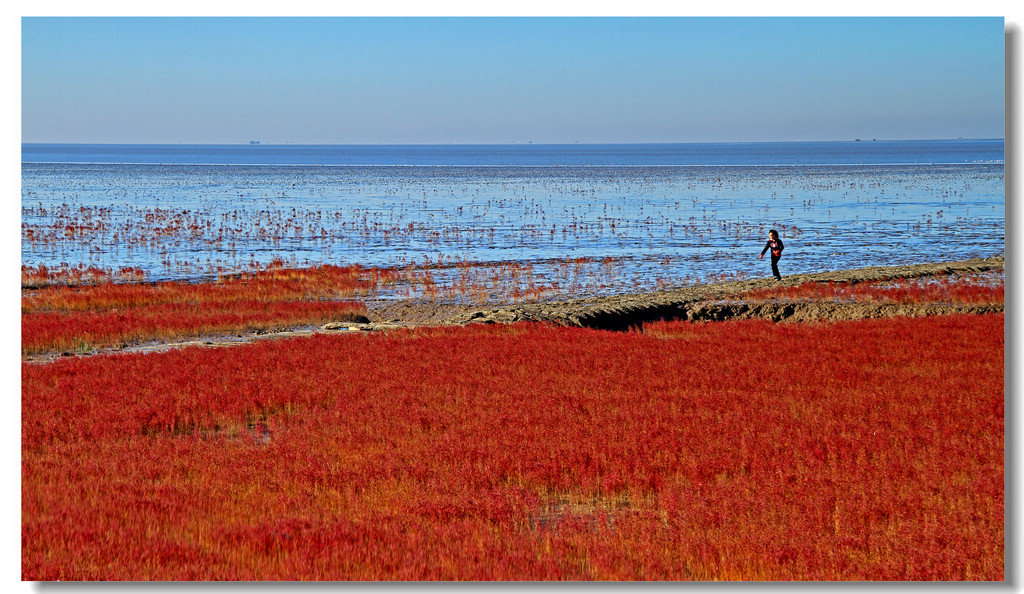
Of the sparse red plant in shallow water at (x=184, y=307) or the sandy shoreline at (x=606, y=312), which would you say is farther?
the sandy shoreline at (x=606, y=312)

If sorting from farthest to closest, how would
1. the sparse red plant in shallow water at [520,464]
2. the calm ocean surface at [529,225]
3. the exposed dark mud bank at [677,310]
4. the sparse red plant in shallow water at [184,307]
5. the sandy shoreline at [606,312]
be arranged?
the calm ocean surface at [529,225]
the exposed dark mud bank at [677,310]
the sandy shoreline at [606,312]
the sparse red plant in shallow water at [184,307]
the sparse red plant in shallow water at [520,464]

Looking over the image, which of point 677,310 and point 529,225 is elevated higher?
point 529,225

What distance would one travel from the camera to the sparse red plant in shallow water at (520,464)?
8.93 m

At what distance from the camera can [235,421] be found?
14.7 meters

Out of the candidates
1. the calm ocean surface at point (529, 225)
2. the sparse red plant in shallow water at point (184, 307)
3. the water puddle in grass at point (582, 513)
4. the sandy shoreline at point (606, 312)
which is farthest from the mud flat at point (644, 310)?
the water puddle in grass at point (582, 513)

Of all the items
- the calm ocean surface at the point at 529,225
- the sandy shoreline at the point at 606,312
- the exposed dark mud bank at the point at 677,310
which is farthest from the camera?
the calm ocean surface at the point at 529,225

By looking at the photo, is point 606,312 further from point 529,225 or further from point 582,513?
point 529,225

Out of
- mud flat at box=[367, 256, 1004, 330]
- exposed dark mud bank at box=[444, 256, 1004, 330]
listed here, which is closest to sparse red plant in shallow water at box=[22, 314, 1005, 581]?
exposed dark mud bank at box=[444, 256, 1004, 330]

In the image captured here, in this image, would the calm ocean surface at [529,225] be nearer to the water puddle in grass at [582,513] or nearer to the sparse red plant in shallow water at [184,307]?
the sparse red plant in shallow water at [184,307]

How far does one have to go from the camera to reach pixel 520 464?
1188 cm

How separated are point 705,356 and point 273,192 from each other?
2903 inches

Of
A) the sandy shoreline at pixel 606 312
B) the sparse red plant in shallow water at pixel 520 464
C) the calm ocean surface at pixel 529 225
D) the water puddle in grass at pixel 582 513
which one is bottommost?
the water puddle in grass at pixel 582 513

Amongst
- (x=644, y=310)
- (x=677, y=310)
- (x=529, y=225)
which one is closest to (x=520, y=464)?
(x=644, y=310)
